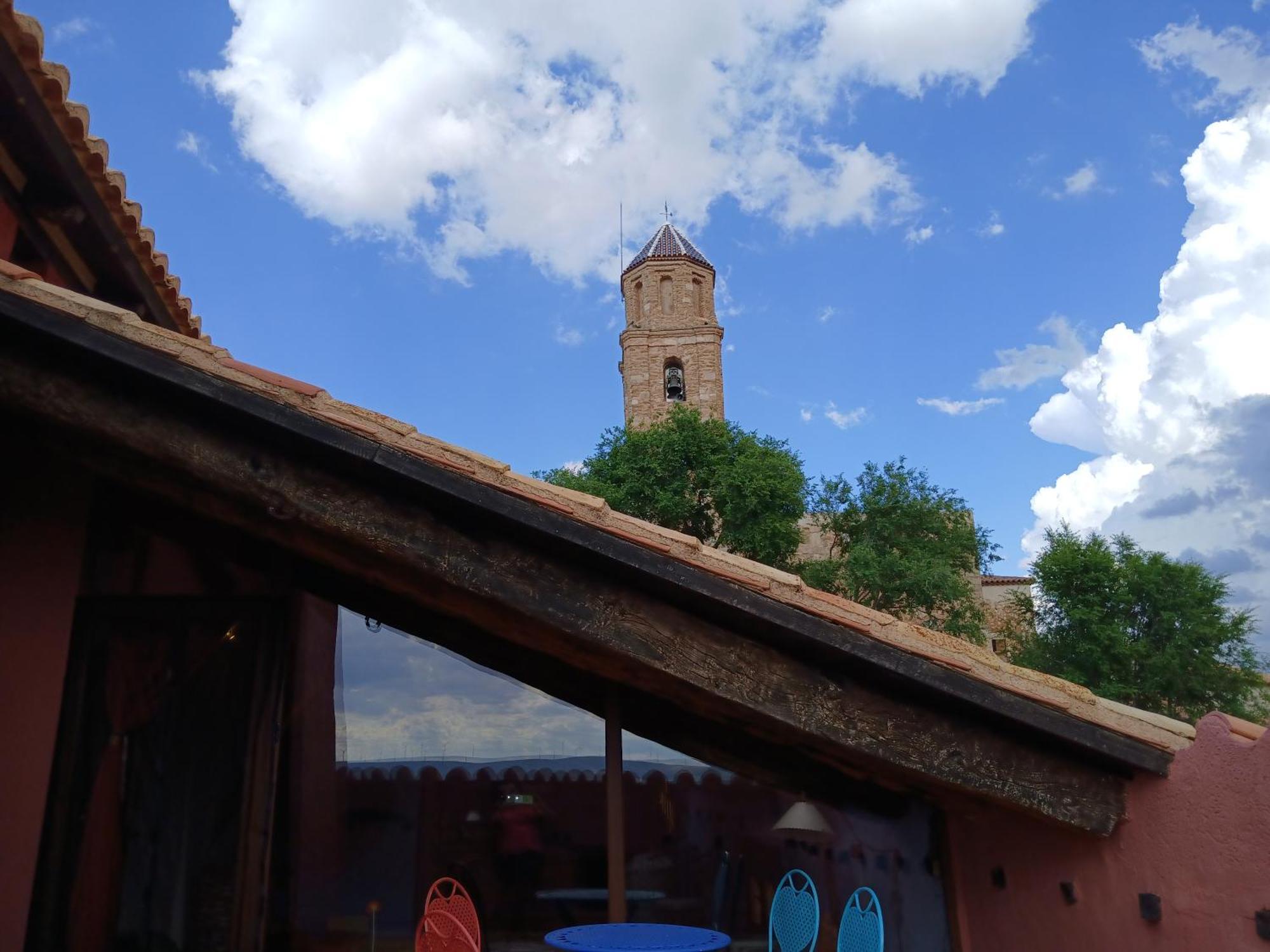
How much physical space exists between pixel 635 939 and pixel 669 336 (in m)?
27.4

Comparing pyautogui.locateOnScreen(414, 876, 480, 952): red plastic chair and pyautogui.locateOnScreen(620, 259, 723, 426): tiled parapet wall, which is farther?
pyautogui.locateOnScreen(620, 259, 723, 426): tiled parapet wall

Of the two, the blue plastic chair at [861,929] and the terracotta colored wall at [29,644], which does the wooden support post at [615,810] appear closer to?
the blue plastic chair at [861,929]

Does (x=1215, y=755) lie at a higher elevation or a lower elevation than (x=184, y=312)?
lower

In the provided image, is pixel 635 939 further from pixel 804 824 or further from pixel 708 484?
pixel 708 484

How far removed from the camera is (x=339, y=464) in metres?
2.96

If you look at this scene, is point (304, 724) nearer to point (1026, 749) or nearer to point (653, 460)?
point (1026, 749)

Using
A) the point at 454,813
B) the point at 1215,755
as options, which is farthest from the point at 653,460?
the point at 1215,755

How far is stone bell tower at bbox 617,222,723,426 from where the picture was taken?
29.0 m

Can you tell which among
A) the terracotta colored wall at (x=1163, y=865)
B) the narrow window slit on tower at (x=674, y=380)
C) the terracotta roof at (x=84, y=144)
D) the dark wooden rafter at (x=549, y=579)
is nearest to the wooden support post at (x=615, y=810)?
the dark wooden rafter at (x=549, y=579)

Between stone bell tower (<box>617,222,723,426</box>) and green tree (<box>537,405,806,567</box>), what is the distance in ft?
12.8

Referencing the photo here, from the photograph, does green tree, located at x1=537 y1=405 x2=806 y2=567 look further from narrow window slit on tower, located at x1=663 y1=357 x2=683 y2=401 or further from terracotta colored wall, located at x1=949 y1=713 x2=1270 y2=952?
terracotta colored wall, located at x1=949 y1=713 x2=1270 y2=952

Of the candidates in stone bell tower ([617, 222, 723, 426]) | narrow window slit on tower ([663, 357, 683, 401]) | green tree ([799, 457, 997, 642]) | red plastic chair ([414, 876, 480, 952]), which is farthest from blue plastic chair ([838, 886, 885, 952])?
narrow window slit on tower ([663, 357, 683, 401])

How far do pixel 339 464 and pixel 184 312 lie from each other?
3.76 m

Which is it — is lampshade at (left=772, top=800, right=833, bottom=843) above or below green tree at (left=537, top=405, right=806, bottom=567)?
below
